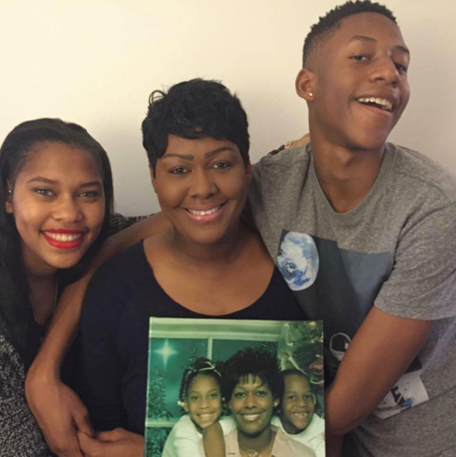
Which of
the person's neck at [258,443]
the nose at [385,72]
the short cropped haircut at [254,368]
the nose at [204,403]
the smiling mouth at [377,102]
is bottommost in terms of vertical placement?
the person's neck at [258,443]

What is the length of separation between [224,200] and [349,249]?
0.24 meters

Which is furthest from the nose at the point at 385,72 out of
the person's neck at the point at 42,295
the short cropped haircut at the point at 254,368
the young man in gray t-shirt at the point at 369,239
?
the person's neck at the point at 42,295

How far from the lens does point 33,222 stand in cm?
90

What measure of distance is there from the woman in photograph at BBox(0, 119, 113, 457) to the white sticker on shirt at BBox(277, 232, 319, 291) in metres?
0.36

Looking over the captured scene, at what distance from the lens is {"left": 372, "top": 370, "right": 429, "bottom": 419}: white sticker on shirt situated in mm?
902

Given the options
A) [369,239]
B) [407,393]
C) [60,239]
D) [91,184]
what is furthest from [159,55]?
[407,393]

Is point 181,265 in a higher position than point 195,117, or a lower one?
lower

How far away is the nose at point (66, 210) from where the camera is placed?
884 mm

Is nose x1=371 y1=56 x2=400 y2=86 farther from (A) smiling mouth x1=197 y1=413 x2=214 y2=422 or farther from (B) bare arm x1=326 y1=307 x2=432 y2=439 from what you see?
(A) smiling mouth x1=197 y1=413 x2=214 y2=422

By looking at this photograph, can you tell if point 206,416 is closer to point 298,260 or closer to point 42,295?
point 298,260

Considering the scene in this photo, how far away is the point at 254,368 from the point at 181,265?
229mm

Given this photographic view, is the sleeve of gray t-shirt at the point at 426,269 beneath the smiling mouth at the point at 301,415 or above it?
above

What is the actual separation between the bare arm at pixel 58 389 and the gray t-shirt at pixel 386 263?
41cm

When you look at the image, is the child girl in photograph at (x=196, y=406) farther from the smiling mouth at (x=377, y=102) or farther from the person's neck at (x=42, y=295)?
the smiling mouth at (x=377, y=102)
